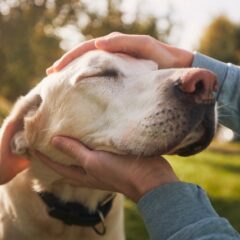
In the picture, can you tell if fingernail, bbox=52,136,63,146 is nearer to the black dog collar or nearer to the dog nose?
the black dog collar

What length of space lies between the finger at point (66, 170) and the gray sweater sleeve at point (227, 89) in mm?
942

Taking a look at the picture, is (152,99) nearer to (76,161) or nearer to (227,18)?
(76,161)

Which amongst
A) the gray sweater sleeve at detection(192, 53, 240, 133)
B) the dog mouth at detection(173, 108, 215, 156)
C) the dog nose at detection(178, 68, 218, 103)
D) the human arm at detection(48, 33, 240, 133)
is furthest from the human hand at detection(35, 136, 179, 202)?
the gray sweater sleeve at detection(192, 53, 240, 133)

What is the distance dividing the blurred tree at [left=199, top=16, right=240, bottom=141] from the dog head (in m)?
31.9

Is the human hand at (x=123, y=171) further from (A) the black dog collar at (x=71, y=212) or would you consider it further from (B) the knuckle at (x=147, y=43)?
(B) the knuckle at (x=147, y=43)

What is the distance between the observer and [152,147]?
94.0 inches

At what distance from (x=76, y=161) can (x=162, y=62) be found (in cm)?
77

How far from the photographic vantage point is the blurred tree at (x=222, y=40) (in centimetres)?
3556

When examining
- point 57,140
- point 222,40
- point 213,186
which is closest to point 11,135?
point 57,140

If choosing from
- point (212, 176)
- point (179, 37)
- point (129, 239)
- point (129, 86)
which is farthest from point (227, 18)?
point (129, 86)

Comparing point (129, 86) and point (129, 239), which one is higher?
point (129, 86)

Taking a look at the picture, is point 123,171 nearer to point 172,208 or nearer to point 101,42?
point 172,208

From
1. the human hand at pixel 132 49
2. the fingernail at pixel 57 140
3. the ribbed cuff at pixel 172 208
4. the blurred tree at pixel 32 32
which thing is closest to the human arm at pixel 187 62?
the human hand at pixel 132 49

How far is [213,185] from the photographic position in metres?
9.18
